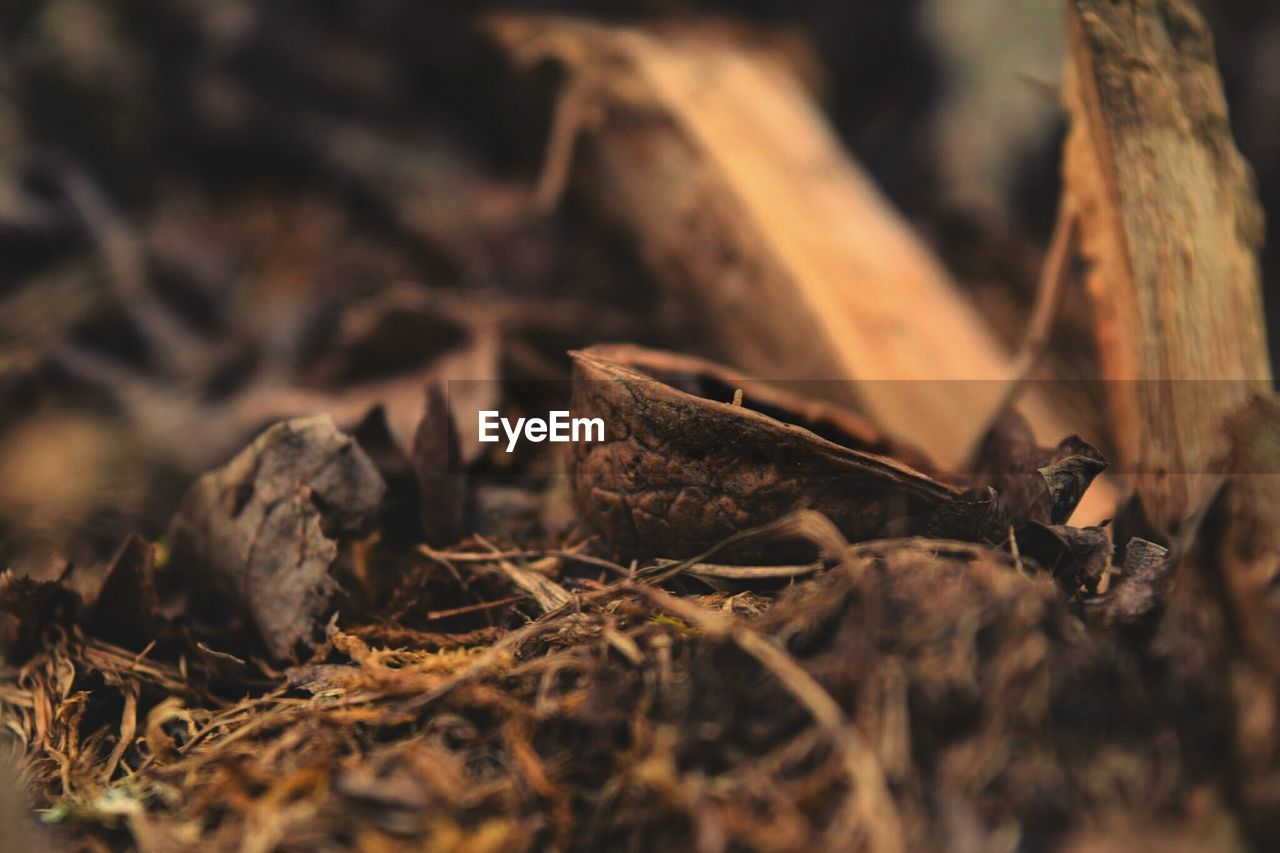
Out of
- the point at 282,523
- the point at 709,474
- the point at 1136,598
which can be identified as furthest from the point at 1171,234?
the point at 282,523

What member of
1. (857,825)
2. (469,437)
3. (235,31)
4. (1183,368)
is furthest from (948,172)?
(857,825)

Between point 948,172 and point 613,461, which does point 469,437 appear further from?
point 948,172

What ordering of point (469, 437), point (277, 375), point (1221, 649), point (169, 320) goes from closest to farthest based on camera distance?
point (1221, 649) → point (469, 437) → point (277, 375) → point (169, 320)

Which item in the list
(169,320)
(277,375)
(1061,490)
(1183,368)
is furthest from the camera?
(169,320)

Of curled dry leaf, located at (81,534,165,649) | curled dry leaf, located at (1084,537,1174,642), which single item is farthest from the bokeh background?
curled dry leaf, located at (1084,537,1174,642)

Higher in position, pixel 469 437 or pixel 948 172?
pixel 948 172

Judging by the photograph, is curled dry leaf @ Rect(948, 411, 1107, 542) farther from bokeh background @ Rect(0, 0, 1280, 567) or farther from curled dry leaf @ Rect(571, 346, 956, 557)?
bokeh background @ Rect(0, 0, 1280, 567)
